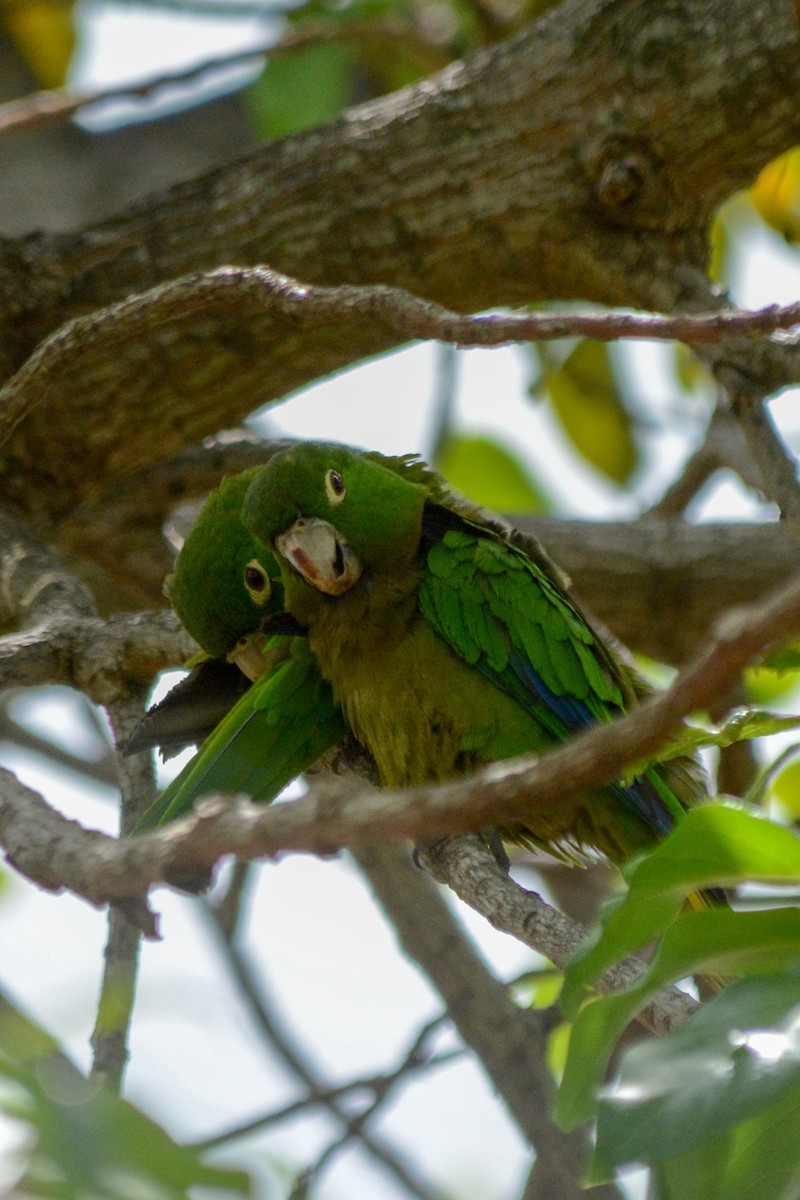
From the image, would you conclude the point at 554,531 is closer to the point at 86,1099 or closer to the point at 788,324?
the point at 788,324

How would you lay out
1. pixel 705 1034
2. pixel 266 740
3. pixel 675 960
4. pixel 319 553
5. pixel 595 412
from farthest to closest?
pixel 595 412
pixel 319 553
pixel 266 740
pixel 675 960
pixel 705 1034

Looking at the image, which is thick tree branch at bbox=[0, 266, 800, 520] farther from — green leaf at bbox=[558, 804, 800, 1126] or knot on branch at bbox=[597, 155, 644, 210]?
A: green leaf at bbox=[558, 804, 800, 1126]

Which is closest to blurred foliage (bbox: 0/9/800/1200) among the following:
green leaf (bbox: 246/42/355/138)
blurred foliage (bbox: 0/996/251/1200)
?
blurred foliage (bbox: 0/996/251/1200)

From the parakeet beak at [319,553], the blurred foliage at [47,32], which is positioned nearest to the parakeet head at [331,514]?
the parakeet beak at [319,553]

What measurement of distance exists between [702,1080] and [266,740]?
1701 millimetres

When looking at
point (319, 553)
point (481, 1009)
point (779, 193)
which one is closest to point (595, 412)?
point (779, 193)

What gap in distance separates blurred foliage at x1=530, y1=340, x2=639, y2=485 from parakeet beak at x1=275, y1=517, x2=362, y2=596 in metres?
2.04

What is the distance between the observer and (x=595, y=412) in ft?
16.2

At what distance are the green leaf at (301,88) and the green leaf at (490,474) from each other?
4.08ft

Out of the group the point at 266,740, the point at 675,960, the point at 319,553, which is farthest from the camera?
the point at 319,553

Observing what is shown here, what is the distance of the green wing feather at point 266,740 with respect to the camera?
2.76 meters

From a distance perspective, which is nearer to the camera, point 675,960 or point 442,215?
point 675,960

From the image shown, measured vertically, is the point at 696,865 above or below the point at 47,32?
below

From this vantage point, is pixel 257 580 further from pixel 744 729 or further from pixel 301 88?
pixel 301 88
